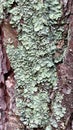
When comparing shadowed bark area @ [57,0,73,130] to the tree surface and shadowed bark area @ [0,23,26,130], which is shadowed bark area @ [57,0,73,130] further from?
shadowed bark area @ [0,23,26,130]

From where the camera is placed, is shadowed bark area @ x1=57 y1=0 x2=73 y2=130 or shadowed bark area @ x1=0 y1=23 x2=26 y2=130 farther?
shadowed bark area @ x1=0 y1=23 x2=26 y2=130

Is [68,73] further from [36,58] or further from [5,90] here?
[5,90]

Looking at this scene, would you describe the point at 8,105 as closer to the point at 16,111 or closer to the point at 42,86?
the point at 16,111

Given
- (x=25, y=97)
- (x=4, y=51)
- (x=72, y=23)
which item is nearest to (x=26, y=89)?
(x=25, y=97)

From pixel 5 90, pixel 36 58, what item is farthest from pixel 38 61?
pixel 5 90

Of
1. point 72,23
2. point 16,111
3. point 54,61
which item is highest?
point 72,23

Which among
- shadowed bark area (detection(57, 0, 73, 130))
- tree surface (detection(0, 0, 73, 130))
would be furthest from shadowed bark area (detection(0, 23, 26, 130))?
shadowed bark area (detection(57, 0, 73, 130))
